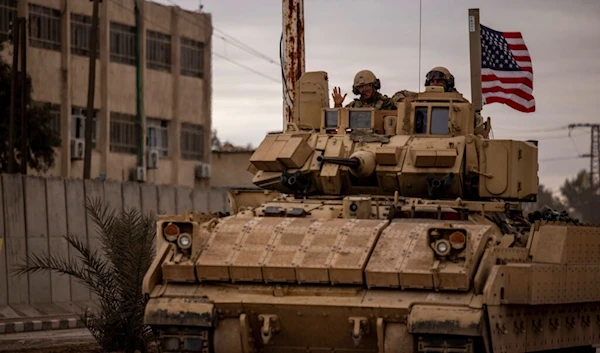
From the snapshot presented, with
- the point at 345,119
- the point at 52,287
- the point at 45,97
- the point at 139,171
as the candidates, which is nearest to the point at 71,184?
the point at 52,287

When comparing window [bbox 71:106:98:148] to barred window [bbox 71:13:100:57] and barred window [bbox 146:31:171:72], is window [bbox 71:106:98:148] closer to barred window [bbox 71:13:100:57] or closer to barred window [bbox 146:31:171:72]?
barred window [bbox 71:13:100:57]

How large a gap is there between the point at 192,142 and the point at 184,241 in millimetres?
44713

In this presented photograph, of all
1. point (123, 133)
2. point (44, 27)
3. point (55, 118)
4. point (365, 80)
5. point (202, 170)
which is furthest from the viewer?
point (202, 170)

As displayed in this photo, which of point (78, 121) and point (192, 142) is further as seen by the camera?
point (192, 142)

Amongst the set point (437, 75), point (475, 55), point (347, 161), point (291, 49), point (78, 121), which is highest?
point (291, 49)

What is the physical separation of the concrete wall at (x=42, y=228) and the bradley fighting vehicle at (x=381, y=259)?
8989 mm

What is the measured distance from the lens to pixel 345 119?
21453mm

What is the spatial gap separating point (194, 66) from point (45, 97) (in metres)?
10.5

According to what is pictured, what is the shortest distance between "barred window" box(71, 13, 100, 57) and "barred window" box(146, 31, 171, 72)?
3.94 meters

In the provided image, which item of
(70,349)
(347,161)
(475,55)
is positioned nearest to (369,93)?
(347,161)

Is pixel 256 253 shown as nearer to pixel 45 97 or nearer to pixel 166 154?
pixel 45 97

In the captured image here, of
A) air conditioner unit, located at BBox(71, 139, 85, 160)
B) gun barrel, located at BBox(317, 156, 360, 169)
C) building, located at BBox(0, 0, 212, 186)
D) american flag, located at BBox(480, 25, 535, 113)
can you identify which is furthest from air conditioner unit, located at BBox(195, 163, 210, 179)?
gun barrel, located at BBox(317, 156, 360, 169)

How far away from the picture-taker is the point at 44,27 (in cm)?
5244

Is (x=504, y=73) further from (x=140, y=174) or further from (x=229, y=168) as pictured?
(x=229, y=168)
